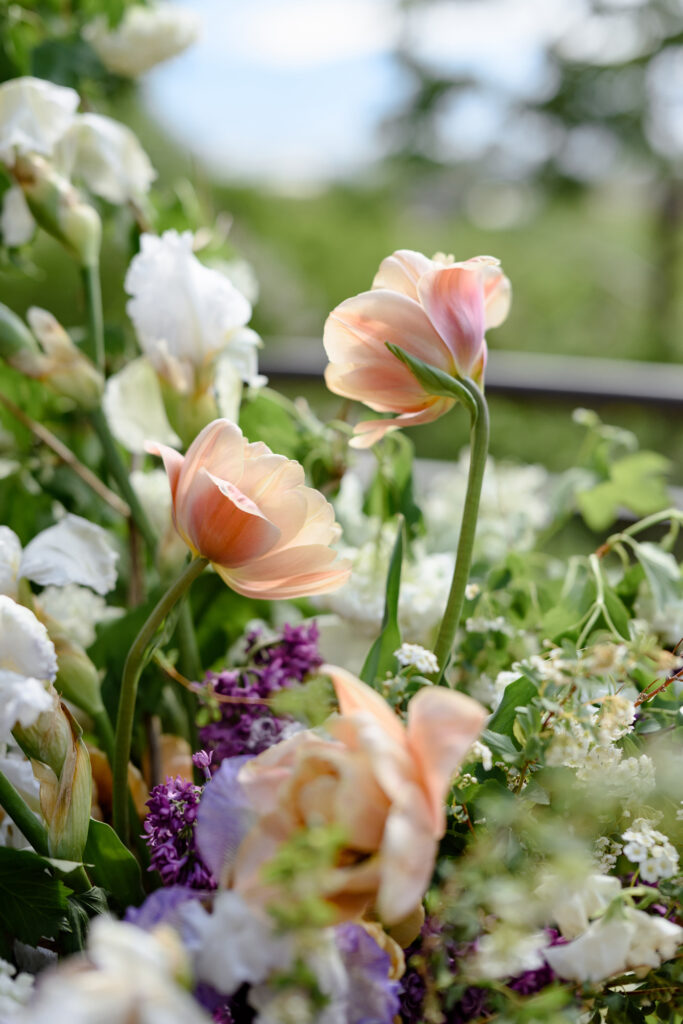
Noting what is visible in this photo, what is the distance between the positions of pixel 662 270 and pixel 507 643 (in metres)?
4.99

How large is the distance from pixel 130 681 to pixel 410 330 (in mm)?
138

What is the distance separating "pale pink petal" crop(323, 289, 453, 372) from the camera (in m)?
0.29

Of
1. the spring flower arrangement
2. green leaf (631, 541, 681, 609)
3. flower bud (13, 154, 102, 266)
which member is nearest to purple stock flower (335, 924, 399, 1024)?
the spring flower arrangement

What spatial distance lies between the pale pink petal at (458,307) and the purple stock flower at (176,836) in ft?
0.49

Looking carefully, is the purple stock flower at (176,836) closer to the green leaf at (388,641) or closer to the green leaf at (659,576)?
the green leaf at (388,641)

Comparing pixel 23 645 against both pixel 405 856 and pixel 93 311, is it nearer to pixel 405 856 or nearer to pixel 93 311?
pixel 405 856

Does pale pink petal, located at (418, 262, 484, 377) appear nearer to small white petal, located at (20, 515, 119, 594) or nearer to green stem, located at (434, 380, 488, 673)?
green stem, located at (434, 380, 488, 673)

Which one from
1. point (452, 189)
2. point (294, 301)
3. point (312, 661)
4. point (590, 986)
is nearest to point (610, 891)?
point (590, 986)

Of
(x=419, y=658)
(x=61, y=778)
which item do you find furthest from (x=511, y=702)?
(x=61, y=778)

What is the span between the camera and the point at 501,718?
0.30 meters

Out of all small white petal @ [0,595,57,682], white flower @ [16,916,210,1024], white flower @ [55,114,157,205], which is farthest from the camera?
white flower @ [55,114,157,205]

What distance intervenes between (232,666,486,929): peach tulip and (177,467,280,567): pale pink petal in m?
0.07

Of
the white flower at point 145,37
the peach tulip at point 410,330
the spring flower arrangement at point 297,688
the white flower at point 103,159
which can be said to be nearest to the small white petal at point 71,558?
the spring flower arrangement at point 297,688

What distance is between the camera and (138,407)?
1.46 feet
